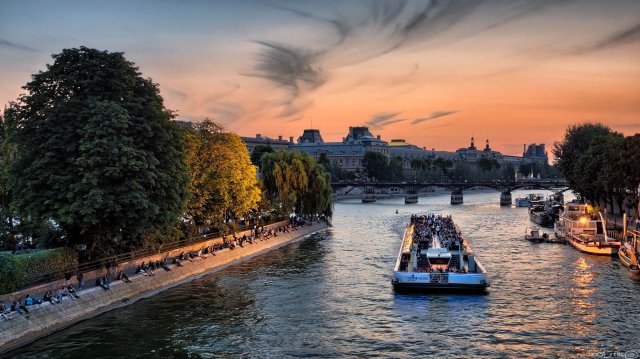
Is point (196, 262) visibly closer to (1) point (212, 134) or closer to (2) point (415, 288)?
(1) point (212, 134)

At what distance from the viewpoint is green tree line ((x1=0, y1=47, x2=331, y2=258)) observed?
46062 millimetres

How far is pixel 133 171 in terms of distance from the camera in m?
48.4

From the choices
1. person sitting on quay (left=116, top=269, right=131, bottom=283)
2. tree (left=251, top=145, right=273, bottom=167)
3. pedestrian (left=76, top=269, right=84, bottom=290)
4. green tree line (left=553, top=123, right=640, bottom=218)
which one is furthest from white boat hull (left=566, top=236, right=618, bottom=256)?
tree (left=251, top=145, right=273, bottom=167)

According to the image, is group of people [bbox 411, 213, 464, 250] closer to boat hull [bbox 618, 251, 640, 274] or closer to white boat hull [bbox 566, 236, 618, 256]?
white boat hull [bbox 566, 236, 618, 256]

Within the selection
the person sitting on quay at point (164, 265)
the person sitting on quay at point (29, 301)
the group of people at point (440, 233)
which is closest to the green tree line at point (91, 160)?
the person sitting on quay at point (164, 265)

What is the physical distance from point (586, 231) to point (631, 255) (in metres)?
23.0

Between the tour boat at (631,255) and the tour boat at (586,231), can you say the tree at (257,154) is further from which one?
the tour boat at (631,255)

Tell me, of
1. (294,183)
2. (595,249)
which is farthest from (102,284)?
(595,249)

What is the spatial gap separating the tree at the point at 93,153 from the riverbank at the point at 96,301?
4558 mm

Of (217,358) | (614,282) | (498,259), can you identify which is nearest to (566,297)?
(614,282)

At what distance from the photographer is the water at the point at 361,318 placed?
36094 millimetres

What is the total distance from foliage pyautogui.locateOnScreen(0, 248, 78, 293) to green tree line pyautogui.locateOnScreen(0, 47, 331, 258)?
252 cm

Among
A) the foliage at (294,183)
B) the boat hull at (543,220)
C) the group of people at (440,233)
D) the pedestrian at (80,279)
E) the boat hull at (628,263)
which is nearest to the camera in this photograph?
the pedestrian at (80,279)

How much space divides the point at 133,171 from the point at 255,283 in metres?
15.2
